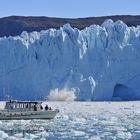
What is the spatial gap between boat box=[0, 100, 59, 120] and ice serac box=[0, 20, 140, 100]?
11.3 m

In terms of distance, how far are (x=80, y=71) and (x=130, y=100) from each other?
436 centimetres

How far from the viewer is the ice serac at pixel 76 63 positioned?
129ft

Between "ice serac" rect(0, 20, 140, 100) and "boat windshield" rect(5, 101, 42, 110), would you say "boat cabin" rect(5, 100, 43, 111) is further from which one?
"ice serac" rect(0, 20, 140, 100)

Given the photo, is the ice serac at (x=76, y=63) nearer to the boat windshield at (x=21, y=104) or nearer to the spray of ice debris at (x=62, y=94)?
the spray of ice debris at (x=62, y=94)

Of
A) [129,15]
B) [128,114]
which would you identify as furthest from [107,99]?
[129,15]

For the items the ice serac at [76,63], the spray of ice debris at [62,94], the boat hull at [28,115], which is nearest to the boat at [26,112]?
the boat hull at [28,115]

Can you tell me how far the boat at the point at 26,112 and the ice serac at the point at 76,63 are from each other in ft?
37.2

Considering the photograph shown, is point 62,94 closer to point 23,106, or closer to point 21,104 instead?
point 21,104

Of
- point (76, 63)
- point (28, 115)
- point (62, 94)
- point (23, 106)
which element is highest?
point (76, 63)

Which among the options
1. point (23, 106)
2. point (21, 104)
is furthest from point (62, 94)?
point (23, 106)

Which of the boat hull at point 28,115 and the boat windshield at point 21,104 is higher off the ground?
the boat windshield at point 21,104

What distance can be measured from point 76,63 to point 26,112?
1309 cm

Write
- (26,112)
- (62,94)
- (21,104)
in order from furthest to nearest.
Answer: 1. (62,94)
2. (21,104)
3. (26,112)

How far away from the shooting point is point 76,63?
39625mm
